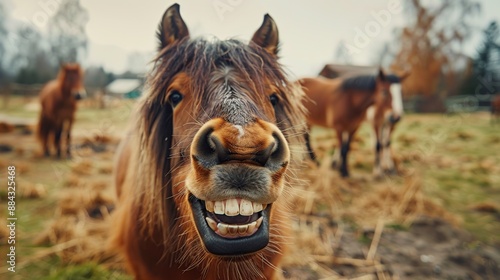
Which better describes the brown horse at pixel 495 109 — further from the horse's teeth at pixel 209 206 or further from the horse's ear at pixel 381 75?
the horse's teeth at pixel 209 206

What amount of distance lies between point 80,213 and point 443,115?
12.0 metres

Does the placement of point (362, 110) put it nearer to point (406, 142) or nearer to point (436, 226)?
point (406, 142)

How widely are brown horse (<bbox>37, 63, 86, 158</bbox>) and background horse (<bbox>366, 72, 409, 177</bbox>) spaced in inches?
288

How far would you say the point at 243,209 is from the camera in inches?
47.0

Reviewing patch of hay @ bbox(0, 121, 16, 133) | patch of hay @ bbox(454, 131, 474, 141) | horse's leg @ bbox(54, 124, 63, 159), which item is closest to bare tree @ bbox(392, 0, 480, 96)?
patch of hay @ bbox(454, 131, 474, 141)

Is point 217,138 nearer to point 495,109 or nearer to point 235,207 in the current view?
point 235,207

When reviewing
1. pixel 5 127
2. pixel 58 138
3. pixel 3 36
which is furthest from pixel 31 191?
pixel 5 127

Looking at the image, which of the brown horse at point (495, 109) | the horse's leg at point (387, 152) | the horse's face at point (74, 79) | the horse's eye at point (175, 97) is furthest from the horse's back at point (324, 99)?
the brown horse at point (495, 109)

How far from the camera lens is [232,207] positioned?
1180 millimetres

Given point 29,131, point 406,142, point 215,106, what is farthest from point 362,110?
point 29,131

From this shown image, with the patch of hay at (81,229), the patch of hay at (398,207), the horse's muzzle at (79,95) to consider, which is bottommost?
the patch of hay at (398,207)

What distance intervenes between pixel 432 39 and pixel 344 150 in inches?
171

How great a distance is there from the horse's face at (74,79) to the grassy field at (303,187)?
852 mm

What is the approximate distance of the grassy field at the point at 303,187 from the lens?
345 cm
